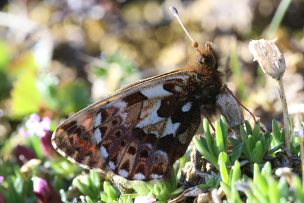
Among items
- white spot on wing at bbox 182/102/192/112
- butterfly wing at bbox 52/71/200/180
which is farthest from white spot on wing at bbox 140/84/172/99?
white spot on wing at bbox 182/102/192/112

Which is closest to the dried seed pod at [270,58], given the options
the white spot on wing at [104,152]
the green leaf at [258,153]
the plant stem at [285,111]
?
the plant stem at [285,111]

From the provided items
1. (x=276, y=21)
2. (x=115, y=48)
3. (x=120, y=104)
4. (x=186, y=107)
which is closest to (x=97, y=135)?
(x=120, y=104)

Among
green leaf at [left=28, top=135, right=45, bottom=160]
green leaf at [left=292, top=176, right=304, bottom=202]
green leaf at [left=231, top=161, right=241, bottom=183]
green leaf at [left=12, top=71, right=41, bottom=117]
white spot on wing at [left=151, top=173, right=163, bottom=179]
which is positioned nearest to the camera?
green leaf at [left=292, top=176, right=304, bottom=202]

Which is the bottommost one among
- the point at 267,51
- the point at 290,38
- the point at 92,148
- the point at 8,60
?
the point at 290,38

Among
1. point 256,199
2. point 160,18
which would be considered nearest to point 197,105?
point 256,199

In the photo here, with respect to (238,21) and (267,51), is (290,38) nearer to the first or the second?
(238,21)

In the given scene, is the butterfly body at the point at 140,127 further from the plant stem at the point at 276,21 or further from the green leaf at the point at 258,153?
the plant stem at the point at 276,21

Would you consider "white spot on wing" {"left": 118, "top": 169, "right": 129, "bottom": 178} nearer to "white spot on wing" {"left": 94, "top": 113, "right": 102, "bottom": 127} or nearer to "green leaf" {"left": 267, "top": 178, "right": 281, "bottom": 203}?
"white spot on wing" {"left": 94, "top": 113, "right": 102, "bottom": 127}

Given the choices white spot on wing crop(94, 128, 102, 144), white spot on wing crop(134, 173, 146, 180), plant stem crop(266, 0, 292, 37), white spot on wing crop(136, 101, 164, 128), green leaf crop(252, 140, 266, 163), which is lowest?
green leaf crop(252, 140, 266, 163)
